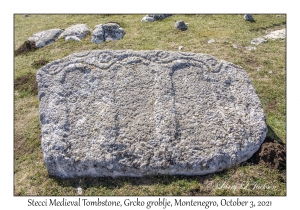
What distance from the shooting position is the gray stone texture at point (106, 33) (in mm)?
11253

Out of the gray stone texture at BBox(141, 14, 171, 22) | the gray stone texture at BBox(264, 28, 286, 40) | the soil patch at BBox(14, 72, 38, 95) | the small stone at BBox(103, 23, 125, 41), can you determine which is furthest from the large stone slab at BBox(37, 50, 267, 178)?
the gray stone texture at BBox(141, 14, 171, 22)

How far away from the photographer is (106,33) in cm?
1149

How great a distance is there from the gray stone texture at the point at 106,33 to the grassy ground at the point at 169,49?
0.89ft

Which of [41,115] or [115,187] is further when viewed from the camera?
[41,115]

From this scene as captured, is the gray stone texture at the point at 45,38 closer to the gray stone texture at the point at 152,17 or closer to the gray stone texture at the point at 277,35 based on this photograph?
the gray stone texture at the point at 152,17

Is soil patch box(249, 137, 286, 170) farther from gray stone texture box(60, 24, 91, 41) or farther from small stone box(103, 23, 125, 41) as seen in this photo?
gray stone texture box(60, 24, 91, 41)

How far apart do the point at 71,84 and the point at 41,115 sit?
0.96 meters

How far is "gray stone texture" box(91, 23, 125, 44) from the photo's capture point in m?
11.3

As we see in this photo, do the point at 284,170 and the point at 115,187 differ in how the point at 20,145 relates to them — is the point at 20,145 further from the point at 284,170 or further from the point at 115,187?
the point at 284,170

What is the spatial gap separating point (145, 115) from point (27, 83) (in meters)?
5.07

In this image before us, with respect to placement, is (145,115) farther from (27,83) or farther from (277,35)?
(277,35)

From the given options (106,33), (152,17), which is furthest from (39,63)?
(152,17)

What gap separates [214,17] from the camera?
45.2 ft
